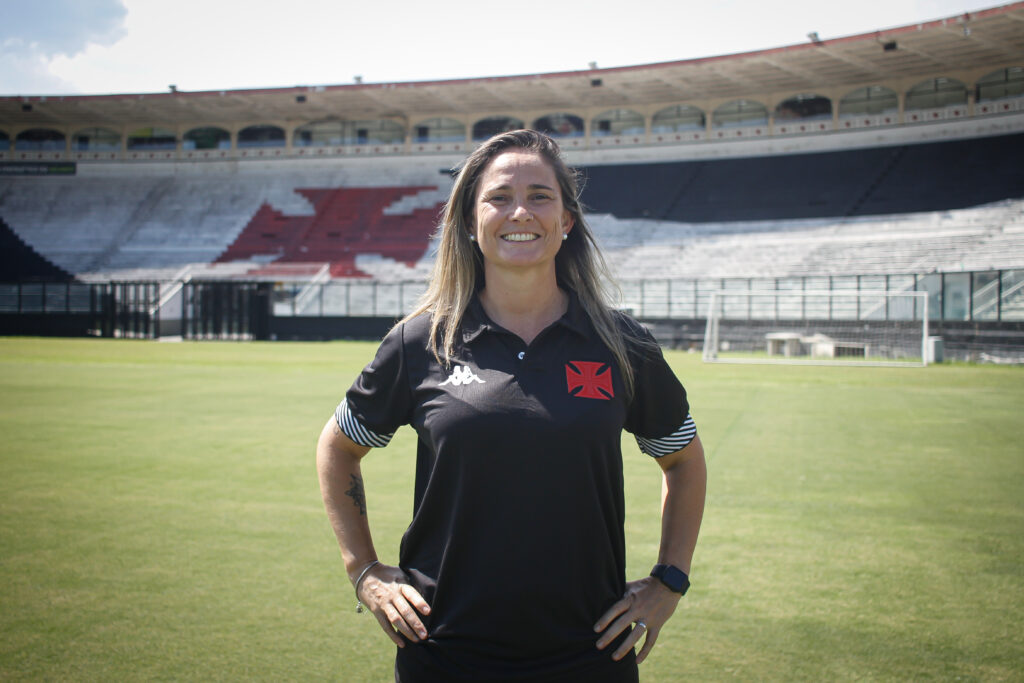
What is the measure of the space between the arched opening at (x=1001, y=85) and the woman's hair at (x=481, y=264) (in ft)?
136

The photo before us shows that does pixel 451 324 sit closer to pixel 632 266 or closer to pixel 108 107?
pixel 632 266

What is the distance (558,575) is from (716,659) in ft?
5.77

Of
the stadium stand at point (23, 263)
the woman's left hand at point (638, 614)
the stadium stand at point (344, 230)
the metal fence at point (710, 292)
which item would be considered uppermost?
the stadium stand at point (344, 230)

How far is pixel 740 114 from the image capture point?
137 ft

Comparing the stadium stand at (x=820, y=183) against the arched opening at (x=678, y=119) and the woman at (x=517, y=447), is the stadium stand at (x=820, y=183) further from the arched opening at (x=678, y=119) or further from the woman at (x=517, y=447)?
the woman at (x=517, y=447)

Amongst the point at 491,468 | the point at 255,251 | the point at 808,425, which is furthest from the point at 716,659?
the point at 255,251

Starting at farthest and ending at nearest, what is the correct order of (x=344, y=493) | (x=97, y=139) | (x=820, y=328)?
(x=97, y=139), (x=820, y=328), (x=344, y=493)

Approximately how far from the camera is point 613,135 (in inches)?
1735

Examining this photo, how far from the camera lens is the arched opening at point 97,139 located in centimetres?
4997

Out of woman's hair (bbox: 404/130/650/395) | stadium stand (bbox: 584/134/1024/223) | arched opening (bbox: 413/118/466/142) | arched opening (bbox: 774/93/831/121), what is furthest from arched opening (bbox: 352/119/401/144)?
woman's hair (bbox: 404/130/650/395)

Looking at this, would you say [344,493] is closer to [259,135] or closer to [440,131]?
[440,131]

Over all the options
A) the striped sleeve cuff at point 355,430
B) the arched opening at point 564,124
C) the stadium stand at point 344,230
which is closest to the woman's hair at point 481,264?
the striped sleeve cuff at point 355,430

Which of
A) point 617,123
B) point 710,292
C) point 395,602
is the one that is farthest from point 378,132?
point 395,602

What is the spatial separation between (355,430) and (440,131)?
47.4 metres
